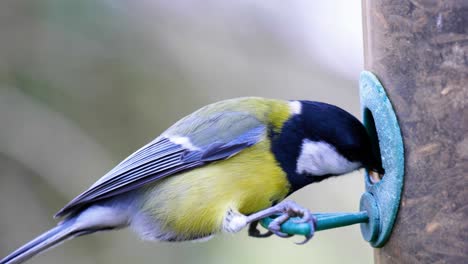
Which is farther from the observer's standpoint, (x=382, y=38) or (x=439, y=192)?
(x=382, y=38)

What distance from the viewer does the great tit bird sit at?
8.66 feet

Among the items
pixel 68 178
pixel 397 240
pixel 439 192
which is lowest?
pixel 68 178

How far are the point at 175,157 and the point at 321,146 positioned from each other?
58cm

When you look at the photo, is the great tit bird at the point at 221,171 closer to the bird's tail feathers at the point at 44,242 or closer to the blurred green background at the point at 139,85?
the bird's tail feathers at the point at 44,242

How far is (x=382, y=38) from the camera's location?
2.41 meters

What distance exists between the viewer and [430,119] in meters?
2.24

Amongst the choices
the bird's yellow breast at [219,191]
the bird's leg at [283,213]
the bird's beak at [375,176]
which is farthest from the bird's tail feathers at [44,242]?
the bird's beak at [375,176]

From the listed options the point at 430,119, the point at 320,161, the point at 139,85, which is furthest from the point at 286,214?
the point at 139,85

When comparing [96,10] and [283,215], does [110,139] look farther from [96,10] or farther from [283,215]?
[283,215]

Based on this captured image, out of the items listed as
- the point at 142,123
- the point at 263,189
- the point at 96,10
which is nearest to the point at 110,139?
the point at 142,123

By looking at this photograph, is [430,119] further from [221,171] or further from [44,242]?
[44,242]

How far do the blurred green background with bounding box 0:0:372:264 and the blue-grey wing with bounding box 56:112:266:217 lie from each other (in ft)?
4.66

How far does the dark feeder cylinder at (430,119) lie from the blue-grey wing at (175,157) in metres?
0.63

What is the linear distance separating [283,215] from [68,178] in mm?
2329
